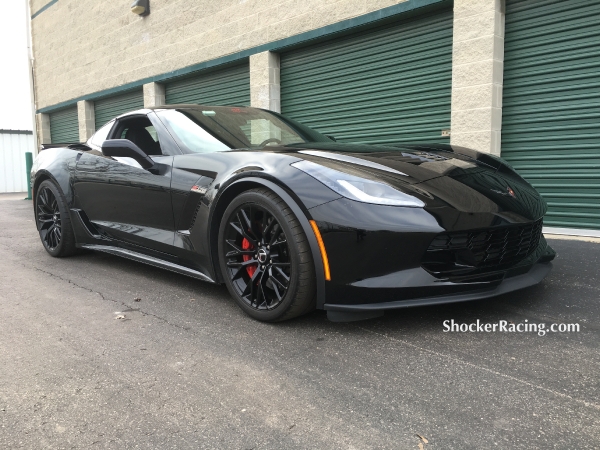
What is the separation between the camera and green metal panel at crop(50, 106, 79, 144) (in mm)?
16002

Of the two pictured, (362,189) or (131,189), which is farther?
(131,189)

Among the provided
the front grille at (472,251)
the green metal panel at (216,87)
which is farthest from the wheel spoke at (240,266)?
the green metal panel at (216,87)

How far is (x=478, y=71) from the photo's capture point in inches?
235

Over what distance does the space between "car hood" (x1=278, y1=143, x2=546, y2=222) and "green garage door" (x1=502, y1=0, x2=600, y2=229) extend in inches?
110

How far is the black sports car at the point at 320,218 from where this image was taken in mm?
2408

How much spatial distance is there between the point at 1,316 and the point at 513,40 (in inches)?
223

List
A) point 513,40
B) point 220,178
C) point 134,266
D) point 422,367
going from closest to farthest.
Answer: point 422,367, point 220,178, point 134,266, point 513,40

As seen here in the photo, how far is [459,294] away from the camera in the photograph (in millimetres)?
2443

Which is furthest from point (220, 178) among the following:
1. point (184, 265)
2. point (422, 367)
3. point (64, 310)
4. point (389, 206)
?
point (422, 367)

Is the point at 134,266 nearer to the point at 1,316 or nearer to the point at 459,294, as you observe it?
the point at 1,316

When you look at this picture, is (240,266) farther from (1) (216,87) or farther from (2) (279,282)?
(1) (216,87)

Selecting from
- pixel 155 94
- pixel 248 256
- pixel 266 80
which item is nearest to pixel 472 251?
pixel 248 256

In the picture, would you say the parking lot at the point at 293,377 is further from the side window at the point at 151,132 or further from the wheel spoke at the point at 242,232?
the side window at the point at 151,132

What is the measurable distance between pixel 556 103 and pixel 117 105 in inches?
438
